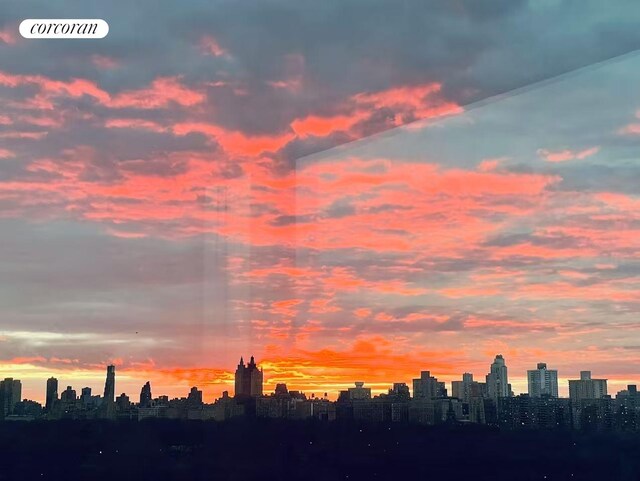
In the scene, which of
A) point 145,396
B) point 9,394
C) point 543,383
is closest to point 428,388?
point 543,383

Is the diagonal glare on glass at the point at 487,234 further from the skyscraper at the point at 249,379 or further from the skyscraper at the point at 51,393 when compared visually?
the skyscraper at the point at 51,393

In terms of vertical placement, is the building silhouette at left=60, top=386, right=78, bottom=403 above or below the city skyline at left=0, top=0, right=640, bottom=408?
below

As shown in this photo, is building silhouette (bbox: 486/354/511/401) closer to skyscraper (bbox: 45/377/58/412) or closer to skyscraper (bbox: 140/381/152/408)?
skyscraper (bbox: 140/381/152/408)

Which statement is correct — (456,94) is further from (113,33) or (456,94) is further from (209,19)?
(113,33)

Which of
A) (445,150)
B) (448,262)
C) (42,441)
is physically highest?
(445,150)

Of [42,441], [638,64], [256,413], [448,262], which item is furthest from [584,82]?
[42,441]

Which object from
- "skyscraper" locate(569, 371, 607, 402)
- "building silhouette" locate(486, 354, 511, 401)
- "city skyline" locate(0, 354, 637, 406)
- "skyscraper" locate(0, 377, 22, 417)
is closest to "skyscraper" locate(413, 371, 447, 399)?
"city skyline" locate(0, 354, 637, 406)
